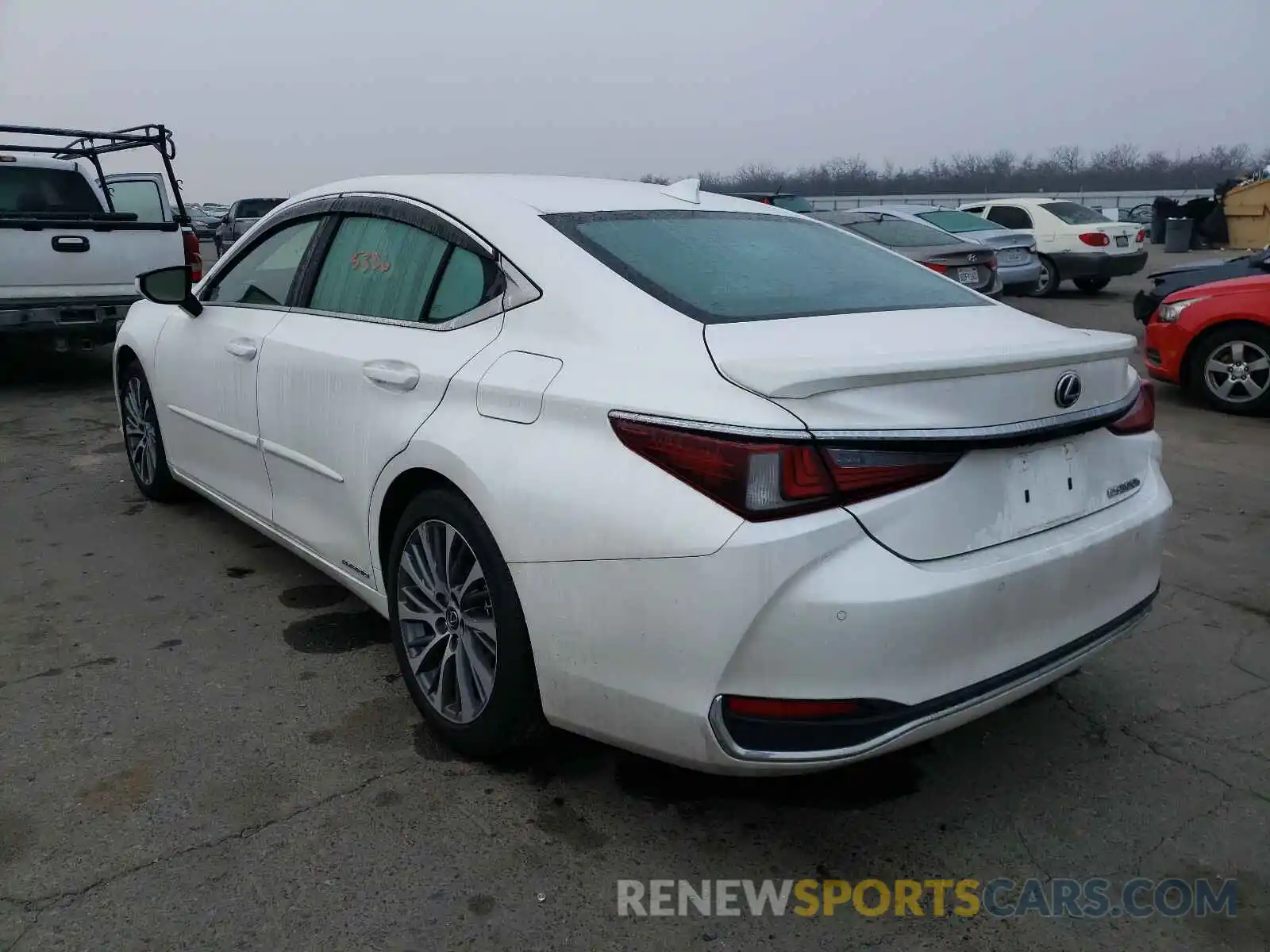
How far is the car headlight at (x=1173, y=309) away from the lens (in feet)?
25.0

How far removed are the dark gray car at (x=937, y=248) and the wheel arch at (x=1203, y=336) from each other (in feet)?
11.1

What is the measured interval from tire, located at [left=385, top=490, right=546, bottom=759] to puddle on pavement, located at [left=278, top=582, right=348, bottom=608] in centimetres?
107

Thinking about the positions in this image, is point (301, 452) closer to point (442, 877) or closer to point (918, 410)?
point (442, 877)

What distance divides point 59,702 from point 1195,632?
3.84 meters

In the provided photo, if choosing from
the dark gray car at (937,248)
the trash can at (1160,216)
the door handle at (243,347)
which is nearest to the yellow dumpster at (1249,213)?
the trash can at (1160,216)

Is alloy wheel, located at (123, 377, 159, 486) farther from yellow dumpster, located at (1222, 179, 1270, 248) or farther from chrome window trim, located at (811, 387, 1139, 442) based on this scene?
yellow dumpster, located at (1222, 179, 1270, 248)

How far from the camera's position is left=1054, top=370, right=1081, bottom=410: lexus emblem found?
2348mm

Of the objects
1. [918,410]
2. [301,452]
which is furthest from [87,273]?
[918,410]

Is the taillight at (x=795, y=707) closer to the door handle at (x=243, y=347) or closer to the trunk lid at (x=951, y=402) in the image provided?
the trunk lid at (x=951, y=402)

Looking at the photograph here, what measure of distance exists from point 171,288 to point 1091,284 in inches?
615

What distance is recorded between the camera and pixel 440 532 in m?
2.74

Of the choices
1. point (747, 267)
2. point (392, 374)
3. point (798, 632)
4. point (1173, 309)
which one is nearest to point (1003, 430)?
point (798, 632)

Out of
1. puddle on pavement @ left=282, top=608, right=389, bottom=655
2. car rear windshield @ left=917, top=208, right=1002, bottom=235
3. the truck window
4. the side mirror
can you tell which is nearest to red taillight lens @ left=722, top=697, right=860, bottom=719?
puddle on pavement @ left=282, top=608, right=389, bottom=655

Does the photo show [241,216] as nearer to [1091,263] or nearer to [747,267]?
[1091,263]
